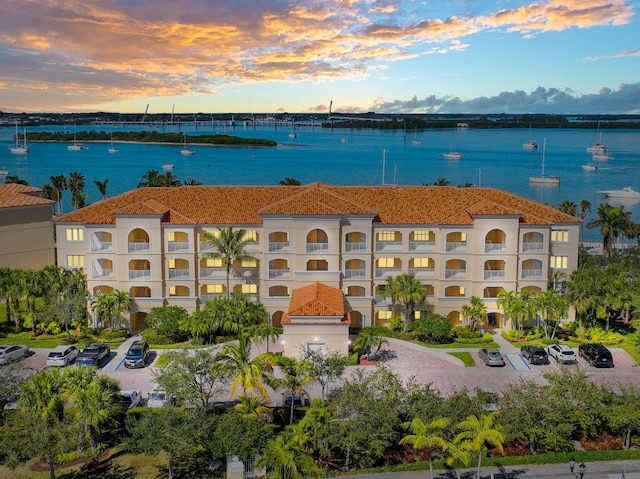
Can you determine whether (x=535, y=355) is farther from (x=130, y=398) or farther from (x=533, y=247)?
(x=130, y=398)

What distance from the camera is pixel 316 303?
43.0 m

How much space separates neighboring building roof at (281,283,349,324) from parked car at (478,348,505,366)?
9102 millimetres

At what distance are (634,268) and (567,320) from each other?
1345 cm

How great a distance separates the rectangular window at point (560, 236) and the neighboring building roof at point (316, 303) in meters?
17.4

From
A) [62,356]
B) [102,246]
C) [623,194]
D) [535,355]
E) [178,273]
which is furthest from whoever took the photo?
[623,194]

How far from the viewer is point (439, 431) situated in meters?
27.7

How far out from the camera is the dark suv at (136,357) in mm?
41938

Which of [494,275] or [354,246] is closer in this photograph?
[354,246]

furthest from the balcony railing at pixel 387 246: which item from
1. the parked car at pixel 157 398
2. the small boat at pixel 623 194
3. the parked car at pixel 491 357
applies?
the small boat at pixel 623 194

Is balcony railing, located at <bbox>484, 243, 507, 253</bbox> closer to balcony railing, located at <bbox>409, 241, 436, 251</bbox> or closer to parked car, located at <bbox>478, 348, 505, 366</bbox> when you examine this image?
balcony railing, located at <bbox>409, 241, 436, 251</bbox>

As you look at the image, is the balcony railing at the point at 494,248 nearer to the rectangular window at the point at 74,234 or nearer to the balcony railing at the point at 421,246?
the balcony railing at the point at 421,246

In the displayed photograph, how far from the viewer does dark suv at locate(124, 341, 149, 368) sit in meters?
41.9

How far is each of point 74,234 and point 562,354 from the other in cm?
3641

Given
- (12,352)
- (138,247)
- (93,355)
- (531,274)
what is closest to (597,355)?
(531,274)
